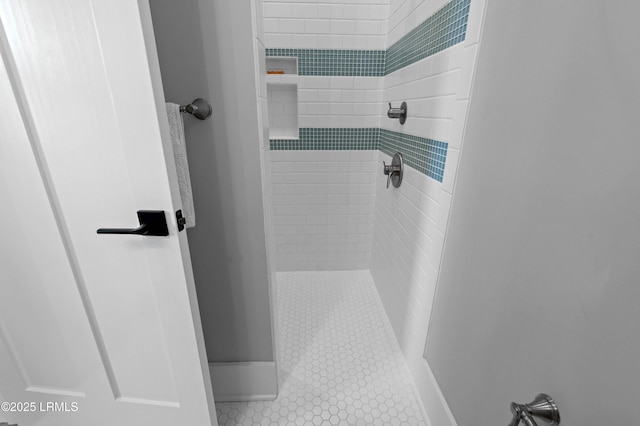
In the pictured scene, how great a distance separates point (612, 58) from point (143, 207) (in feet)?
3.29

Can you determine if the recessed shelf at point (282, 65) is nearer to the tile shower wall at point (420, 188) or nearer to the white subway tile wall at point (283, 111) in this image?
the white subway tile wall at point (283, 111)

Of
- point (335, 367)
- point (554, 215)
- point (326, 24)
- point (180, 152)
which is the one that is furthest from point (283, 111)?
point (554, 215)

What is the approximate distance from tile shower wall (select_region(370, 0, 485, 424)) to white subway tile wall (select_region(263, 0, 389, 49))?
108mm

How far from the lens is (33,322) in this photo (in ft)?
3.06

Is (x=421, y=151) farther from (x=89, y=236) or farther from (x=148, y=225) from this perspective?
(x=89, y=236)

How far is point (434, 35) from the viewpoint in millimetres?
1142

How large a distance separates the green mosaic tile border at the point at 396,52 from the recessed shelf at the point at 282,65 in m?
0.04

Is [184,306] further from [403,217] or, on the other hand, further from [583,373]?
[403,217]

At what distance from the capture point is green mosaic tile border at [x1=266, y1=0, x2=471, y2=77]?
986mm

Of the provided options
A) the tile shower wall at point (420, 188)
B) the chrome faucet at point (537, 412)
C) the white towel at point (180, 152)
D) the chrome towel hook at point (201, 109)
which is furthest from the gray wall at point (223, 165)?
the chrome faucet at point (537, 412)

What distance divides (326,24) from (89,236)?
67.0 inches

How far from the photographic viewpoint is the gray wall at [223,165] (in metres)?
0.83

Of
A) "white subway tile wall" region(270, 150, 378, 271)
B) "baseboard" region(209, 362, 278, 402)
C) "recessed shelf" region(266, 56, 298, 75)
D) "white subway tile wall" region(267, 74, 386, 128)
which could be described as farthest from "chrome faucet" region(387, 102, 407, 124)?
"baseboard" region(209, 362, 278, 402)

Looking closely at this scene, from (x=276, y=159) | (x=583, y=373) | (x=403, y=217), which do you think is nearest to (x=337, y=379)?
(x=403, y=217)
